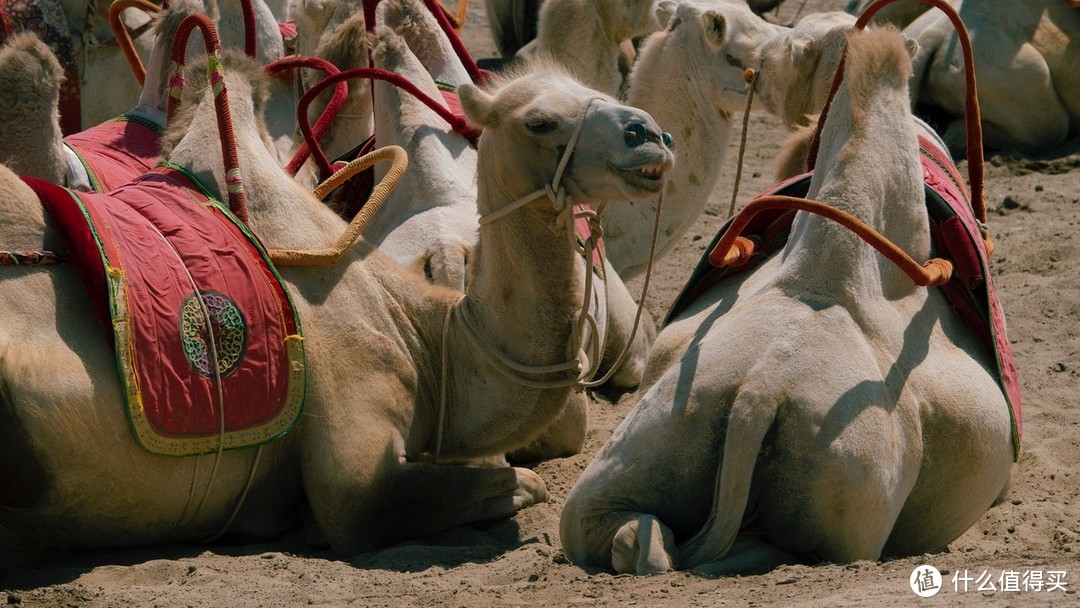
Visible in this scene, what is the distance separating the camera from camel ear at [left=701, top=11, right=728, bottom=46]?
695cm

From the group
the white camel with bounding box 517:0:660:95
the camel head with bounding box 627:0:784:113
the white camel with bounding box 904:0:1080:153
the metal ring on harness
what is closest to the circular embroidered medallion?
the metal ring on harness

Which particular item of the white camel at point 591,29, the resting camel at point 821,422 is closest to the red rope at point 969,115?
the resting camel at point 821,422

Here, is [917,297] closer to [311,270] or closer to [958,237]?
[958,237]

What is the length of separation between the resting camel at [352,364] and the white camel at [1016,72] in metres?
5.77

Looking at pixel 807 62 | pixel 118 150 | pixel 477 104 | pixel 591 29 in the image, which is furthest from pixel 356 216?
pixel 591 29

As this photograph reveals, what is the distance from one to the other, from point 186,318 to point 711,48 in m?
3.29

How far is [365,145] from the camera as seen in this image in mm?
6301

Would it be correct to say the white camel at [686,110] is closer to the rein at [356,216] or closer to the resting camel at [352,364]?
the rein at [356,216]

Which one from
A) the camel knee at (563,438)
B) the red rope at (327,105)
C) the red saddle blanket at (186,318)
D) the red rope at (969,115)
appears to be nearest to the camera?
the red saddle blanket at (186,318)

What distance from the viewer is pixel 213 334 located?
14.7ft

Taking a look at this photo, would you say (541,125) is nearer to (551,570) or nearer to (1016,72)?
(551,570)

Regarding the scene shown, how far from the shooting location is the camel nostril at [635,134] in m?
4.38

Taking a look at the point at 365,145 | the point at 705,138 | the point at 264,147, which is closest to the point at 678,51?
the point at 705,138

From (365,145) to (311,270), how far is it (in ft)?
4.93
